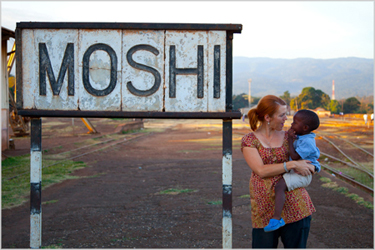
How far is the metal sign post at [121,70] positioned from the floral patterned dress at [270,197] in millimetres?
388

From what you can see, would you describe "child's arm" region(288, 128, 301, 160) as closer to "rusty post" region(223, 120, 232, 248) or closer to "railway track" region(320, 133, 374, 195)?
"rusty post" region(223, 120, 232, 248)

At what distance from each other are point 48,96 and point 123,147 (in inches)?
613

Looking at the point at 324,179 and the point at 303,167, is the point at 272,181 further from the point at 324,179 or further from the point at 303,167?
the point at 324,179

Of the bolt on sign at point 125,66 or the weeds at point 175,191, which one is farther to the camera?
the weeds at point 175,191

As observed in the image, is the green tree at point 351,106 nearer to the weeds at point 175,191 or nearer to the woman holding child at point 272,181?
the weeds at point 175,191

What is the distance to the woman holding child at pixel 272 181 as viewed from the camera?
8.82ft

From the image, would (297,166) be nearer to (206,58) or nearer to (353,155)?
(206,58)

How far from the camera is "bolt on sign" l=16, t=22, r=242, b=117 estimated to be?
10.3 ft

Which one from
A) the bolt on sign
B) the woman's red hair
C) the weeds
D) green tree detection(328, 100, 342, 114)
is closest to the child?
the woman's red hair

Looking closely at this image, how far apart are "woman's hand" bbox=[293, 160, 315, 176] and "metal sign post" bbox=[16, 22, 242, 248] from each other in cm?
65

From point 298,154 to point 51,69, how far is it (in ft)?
7.45

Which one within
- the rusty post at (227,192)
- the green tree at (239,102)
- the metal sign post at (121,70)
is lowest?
the rusty post at (227,192)

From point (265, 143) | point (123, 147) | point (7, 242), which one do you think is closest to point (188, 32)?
point (265, 143)

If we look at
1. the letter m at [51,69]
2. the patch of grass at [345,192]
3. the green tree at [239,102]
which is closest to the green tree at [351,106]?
the green tree at [239,102]
